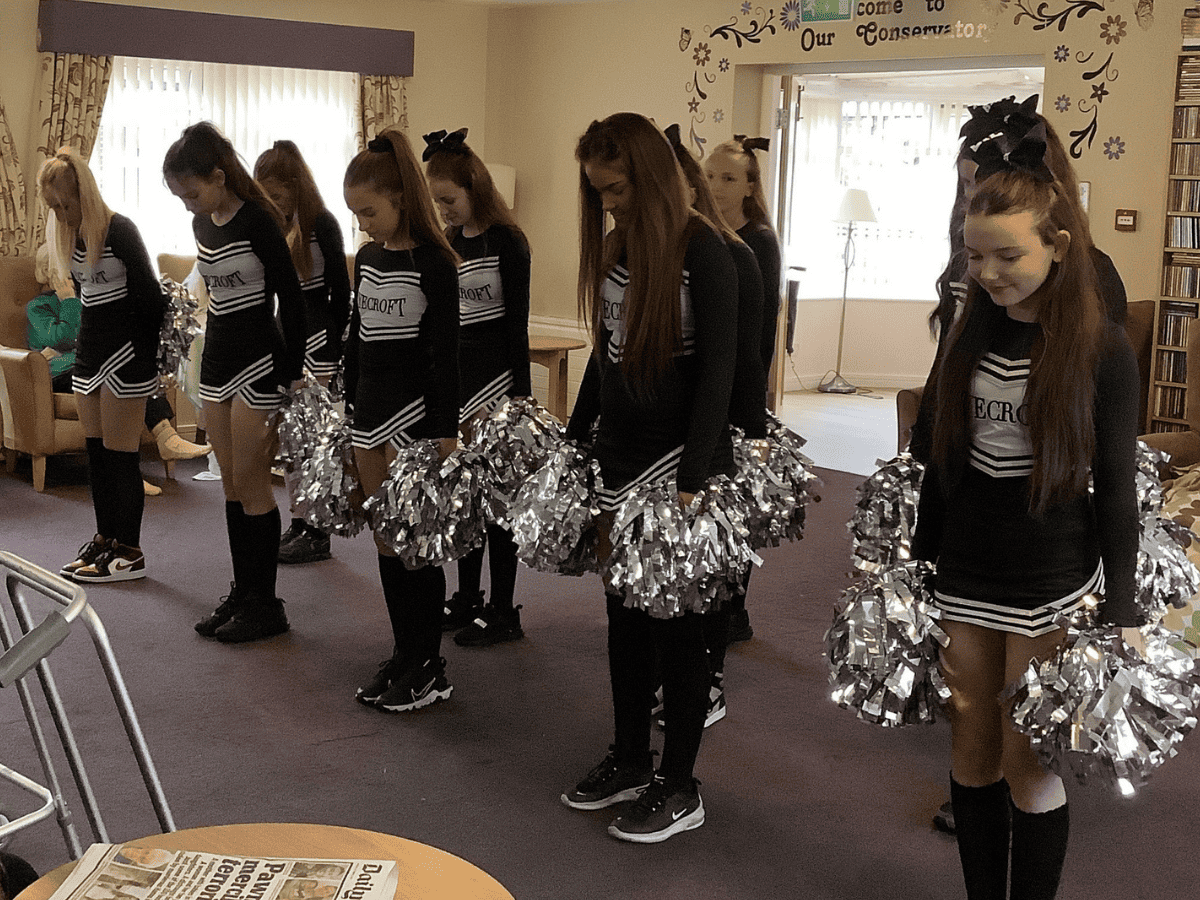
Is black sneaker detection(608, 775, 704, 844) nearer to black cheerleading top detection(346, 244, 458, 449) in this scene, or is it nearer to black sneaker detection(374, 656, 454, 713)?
black sneaker detection(374, 656, 454, 713)

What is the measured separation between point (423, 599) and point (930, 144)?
8203 millimetres

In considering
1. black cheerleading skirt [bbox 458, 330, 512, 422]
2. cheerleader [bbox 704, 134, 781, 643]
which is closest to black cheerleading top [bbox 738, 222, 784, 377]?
cheerleader [bbox 704, 134, 781, 643]

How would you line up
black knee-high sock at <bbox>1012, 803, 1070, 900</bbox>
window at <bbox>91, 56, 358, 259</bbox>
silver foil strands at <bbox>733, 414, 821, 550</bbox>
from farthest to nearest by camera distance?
1. window at <bbox>91, 56, 358, 259</bbox>
2. silver foil strands at <bbox>733, 414, 821, 550</bbox>
3. black knee-high sock at <bbox>1012, 803, 1070, 900</bbox>

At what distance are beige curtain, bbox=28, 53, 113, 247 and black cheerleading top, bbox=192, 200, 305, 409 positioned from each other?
3792 millimetres

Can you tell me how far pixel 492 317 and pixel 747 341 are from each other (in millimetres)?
1069

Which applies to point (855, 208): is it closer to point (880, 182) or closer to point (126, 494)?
point (880, 182)

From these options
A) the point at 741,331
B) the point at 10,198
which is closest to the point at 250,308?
the point at 741,331

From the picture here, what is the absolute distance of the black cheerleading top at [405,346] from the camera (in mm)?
3271

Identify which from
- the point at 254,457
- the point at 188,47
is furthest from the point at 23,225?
the point at 254,457

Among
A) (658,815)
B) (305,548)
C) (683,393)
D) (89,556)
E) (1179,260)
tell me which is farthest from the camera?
(1179,260)

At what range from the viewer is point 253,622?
13.3 ft

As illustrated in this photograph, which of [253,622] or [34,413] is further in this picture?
[34,413]

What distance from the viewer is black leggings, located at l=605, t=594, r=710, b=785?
A: 2730 mm

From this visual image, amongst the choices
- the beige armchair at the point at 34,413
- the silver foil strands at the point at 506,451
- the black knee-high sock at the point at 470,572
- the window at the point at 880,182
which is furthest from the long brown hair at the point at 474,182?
the window at the point at 880,182
